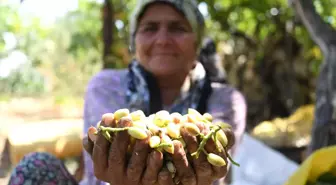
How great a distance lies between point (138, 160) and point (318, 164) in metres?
0.94

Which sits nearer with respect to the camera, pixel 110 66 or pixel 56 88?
pixel 110 66

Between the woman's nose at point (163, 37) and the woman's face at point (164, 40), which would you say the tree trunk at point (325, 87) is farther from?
the woman's nose at point (163, 37)

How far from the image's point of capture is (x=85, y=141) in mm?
1117

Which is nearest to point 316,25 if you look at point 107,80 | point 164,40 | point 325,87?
point 325,87

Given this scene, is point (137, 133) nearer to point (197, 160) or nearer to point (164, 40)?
point (197, 160)

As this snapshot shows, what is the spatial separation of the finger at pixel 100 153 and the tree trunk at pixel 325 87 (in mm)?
1321

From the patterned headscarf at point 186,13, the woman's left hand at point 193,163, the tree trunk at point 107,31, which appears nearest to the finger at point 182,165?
the woman's left hand at point 193,163

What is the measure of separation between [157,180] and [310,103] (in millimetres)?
4245

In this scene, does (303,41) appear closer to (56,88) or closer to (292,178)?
(292,178)

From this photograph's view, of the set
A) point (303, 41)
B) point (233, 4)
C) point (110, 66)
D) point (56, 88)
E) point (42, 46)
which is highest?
point (233, 4)

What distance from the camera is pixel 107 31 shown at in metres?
4.44

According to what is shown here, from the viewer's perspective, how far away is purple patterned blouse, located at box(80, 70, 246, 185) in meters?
1.68

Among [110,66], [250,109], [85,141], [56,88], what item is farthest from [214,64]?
[56,88]

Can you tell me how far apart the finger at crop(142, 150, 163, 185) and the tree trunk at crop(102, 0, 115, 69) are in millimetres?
3480
